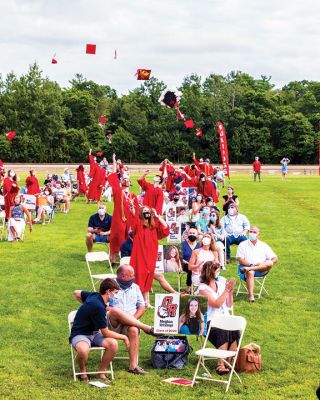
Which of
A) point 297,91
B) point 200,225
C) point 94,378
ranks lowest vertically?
point 94,378

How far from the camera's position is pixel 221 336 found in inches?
339

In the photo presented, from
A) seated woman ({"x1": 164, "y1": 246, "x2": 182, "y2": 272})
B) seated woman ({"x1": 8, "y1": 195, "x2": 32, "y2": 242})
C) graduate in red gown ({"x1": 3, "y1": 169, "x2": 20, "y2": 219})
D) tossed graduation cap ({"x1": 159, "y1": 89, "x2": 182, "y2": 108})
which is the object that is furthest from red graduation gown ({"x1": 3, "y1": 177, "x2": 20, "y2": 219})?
tossed graduation cap ({"x1": 159, "y1": 89, "x2": 182, "y2": 108})

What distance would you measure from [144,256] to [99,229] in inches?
177

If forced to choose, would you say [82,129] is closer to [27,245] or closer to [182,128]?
[182,128]

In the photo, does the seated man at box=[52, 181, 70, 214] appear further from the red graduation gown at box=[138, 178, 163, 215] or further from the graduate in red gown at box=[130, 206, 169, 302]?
the graduate in red gown at box=[130, 206, 169, 302]

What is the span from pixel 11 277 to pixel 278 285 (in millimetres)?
5418

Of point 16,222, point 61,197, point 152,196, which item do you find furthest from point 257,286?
point 61,197

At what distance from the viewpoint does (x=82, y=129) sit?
258ft

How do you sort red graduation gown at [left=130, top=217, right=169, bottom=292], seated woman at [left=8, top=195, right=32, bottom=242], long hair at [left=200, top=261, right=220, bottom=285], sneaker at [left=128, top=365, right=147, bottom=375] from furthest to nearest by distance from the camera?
seated woman at [left=8, top=195, right=32, bottom=242] < red graduation gown at [left=130, top=217, right=169, bottom=292] < long hair at [left=200, top=261, right=220, bottom=285] < sneaker at [left=128, top=365, right=147, bottom=375]

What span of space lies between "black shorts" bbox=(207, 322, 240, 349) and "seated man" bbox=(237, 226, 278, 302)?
3829mm

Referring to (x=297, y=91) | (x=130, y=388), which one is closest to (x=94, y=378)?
(x=130, y=388)

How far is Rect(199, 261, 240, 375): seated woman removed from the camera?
339 inches

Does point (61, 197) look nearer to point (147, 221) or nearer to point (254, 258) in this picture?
point (254, 258)

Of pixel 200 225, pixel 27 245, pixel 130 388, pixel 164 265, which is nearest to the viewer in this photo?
pixel 130 388
